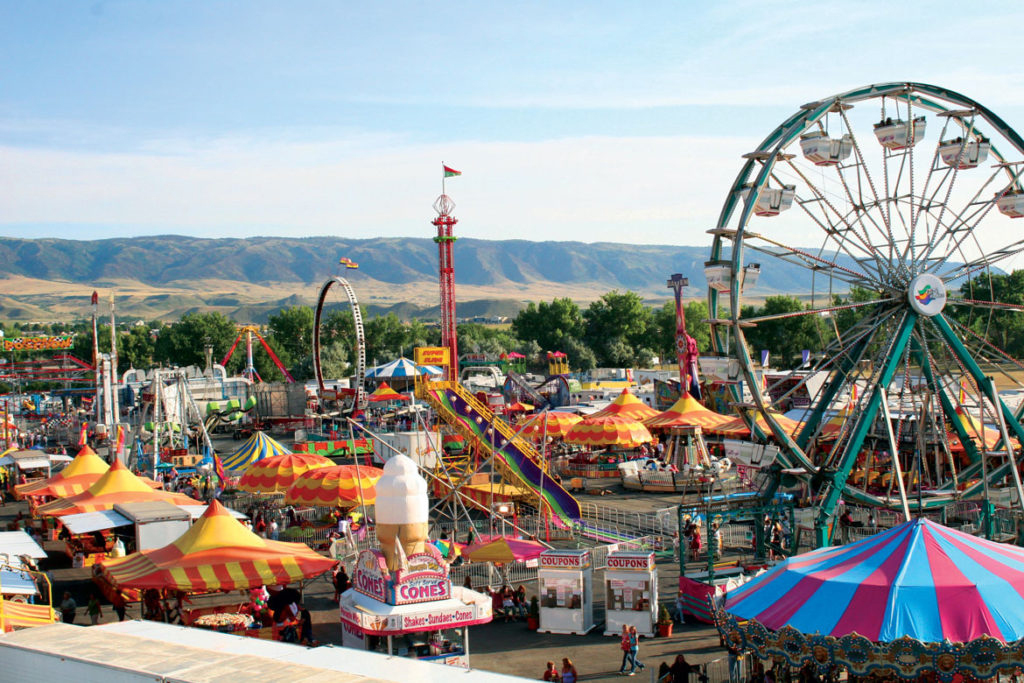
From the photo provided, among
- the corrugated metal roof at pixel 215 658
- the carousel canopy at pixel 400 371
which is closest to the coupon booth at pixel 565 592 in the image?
the corrugated metal roof at pixel 215 658

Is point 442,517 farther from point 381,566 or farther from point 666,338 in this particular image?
point 666,338

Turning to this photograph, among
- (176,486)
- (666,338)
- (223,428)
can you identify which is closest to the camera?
(176,486)

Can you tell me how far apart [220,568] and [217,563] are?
14 cm

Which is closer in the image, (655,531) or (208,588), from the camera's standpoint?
(208,588)

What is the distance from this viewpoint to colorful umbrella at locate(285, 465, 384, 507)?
27.2 meters

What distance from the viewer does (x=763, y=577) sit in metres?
14.6

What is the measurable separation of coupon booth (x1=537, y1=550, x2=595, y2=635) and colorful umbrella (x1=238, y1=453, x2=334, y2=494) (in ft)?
40.6

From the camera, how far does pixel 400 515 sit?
16.7 metres

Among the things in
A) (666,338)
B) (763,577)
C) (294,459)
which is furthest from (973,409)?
(666,338)

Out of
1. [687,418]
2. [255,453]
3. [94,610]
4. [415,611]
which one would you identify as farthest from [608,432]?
[415,611]

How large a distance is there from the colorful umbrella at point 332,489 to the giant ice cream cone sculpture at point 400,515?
10194mm

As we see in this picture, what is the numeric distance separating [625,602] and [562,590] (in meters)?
1.19

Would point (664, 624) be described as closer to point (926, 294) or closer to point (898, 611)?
point (898, 611)

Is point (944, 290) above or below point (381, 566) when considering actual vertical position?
above
